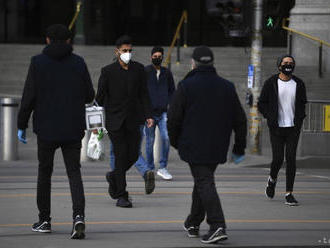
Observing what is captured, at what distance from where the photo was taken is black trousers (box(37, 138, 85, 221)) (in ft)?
29.3

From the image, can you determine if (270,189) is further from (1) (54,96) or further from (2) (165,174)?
(1) (54,96)

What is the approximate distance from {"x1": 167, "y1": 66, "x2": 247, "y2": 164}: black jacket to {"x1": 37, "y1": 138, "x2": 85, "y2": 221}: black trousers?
927 mm

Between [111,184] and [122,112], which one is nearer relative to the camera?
[122,112]

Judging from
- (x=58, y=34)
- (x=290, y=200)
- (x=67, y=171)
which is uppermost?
(x=58, y=34)

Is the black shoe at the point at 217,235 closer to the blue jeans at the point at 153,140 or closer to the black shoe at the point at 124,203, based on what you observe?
the black shoe at the point at 124,203

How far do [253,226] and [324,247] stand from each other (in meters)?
1.30

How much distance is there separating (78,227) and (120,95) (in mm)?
Result: 2523

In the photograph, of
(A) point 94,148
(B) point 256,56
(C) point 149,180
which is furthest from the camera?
(B) point 256,56

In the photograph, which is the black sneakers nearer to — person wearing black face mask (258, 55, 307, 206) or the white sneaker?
person wearing black face mask (258, 55, 307, 206)

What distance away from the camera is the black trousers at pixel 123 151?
35.7 ft

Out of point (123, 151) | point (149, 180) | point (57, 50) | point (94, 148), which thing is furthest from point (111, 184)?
point (94, 148)

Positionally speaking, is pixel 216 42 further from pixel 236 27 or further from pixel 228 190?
pixel 228 190

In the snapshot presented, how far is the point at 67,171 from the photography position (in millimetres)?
8977

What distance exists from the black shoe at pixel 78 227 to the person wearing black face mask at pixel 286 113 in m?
3.38
